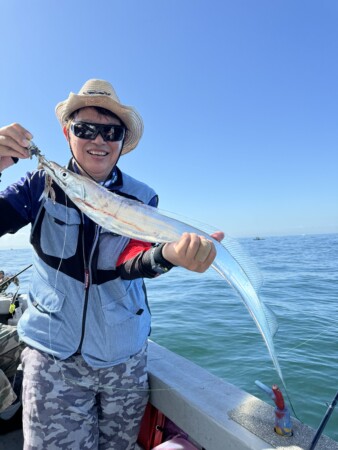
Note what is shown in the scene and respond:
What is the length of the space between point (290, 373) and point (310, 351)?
115 cm

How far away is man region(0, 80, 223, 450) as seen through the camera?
226cm

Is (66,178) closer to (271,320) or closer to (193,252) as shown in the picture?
(193,252)

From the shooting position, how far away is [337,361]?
18.5ft

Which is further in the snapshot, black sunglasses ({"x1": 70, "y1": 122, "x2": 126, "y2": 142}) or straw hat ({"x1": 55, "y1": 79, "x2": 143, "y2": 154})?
straw hat ({"x1": 55, "y1": 79, "x2": 143, "y2": 154})

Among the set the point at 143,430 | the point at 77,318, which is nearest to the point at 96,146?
the point at 77,318

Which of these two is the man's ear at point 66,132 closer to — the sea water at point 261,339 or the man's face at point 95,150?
the man's face at point 95,150

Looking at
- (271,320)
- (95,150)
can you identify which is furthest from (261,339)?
(95,150)

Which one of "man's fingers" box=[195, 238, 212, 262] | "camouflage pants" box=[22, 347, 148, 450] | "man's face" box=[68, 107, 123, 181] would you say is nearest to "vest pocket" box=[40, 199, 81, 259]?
"man's face" box=[68, 107, 123, 181]

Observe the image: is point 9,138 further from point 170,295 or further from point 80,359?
point 170,295

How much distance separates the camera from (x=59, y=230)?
254 cm

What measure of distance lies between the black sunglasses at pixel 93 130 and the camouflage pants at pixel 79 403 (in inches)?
65.4

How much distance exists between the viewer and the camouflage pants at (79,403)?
7.24ft

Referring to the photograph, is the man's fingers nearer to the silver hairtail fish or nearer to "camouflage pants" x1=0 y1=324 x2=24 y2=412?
the silver hairtail fish

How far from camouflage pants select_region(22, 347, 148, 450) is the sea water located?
119 cm
